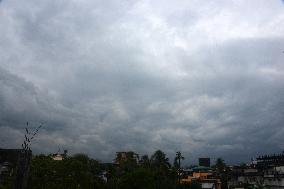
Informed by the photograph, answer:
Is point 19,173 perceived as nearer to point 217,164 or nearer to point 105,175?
point 105,175

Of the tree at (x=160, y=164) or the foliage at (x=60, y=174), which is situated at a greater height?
the tree at (x=160, y=164)

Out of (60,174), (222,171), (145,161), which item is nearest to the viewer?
(60,174)

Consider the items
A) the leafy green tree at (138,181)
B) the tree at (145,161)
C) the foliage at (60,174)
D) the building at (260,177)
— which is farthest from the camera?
the tree at (145,161)

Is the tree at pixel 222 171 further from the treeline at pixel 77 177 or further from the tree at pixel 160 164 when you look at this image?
the treeline at pixel 77 177

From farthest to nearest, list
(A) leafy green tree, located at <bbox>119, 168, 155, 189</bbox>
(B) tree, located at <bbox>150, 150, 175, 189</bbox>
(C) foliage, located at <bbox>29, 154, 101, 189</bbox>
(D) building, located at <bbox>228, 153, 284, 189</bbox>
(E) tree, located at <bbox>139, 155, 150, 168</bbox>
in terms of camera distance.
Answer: (E) tree, located at <bbox>139, 155, 150, 168</bbox> < (B) tree, located at <bbox>150, 150, 175, 189</bbox> < (D) building, located at <bbox>228, 153, 284, 189</bbox> < (A) leafy green tree, located at <bbox>119, 168, 155, 189</bbox> < (C) foliage, located at <bbox>29, 154, 101, 189</bbox>

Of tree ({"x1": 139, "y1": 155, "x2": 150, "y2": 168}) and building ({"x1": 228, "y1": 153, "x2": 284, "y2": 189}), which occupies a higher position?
tree ({"x1": 139, "y1": 155, "x2": 150, "y2": 168})

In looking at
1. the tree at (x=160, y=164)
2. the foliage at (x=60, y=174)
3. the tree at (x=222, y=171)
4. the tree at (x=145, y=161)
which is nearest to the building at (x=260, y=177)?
the tree at (x=222, y=171)

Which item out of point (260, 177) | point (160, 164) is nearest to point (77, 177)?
point (160, 164)

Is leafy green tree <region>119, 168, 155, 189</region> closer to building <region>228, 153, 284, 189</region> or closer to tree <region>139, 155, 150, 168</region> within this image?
building <region>228, 153, 284, 189</region>

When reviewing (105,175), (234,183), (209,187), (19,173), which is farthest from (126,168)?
(19,173)

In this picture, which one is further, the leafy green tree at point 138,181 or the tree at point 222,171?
the tree at point 222,171

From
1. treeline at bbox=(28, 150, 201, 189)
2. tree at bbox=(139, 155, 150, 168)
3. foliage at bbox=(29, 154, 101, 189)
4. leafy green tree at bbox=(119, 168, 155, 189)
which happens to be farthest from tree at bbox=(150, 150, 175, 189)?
foliage at bbox=(29, 154, 101, 189)

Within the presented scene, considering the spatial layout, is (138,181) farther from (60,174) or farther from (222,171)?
(222,171)

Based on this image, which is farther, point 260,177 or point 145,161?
point 145,161
